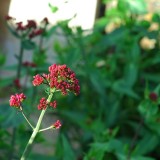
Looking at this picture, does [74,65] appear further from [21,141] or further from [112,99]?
[21,141]

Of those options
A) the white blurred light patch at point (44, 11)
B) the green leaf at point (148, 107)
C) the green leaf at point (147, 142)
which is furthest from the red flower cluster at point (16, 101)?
the white blurred light patch at point (44, 11)

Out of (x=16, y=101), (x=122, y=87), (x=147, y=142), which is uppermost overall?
(x=16, y=101)

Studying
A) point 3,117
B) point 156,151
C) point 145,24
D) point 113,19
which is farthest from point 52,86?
point 113,19

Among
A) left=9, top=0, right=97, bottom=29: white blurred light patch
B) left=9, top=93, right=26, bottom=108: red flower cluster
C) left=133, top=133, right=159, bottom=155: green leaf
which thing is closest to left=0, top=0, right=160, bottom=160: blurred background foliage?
left=133, top=133, right=159, bottom=155: green leaf

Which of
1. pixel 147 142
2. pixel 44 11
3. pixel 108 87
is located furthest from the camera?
pixel 44 11

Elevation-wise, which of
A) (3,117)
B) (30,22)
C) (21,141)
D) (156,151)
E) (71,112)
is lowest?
(156,151)

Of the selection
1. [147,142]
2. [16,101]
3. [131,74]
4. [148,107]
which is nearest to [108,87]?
[131,74]

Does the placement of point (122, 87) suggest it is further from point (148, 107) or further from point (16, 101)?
point (16, 101)

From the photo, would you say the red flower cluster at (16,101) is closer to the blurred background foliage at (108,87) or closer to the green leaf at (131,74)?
the blurred background foliage at (108,87)

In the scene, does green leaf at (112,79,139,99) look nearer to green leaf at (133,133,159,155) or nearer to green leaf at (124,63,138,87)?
green leaf at (124,63,138,87)
